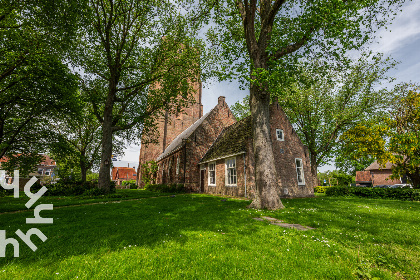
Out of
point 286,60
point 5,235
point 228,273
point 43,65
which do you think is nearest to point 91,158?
point 43,65

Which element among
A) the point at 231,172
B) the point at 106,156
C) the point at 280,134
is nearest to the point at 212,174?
the point at 231,172

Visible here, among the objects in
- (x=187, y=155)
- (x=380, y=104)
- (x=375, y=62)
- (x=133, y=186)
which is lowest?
(x=133, y=186)

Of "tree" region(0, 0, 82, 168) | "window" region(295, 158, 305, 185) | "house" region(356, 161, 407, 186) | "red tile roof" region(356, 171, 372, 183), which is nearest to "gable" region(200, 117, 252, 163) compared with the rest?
"window" region(295, 158, 305, 185)

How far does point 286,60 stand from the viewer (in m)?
12.8

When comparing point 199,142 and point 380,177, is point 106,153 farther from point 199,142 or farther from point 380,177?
point 380,177

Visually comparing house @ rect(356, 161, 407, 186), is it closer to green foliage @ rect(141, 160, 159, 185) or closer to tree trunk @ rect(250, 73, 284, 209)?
tree trunk @ rect(250, 73, 284, 209)

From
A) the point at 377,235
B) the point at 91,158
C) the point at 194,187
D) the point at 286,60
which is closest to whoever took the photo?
the point at 377,235

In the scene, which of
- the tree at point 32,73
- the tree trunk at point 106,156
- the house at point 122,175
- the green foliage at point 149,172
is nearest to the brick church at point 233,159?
the green foliage at point 149,172

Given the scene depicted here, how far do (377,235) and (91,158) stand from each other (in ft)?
A: 121

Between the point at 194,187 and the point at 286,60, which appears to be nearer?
the point at 286,60

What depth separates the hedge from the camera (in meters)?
15.2

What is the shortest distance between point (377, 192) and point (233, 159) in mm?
14025

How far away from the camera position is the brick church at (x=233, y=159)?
1600 cm

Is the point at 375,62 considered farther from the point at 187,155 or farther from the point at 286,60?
the point at 187,155
